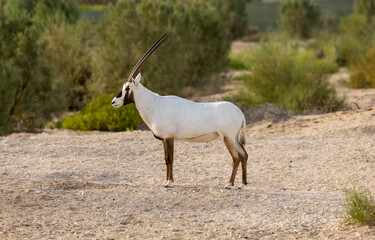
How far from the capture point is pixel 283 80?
1898 centimetres

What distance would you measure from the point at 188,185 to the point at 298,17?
130 ft

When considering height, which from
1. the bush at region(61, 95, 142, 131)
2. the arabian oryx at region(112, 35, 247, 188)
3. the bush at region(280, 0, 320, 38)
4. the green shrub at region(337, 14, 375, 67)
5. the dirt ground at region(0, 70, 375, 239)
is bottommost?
the bush at region(280, 0, 320, 38)

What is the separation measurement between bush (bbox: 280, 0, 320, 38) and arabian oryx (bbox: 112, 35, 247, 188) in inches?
1553

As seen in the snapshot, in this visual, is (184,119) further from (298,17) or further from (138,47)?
(298,17)

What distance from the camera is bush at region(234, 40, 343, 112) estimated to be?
1767 cm

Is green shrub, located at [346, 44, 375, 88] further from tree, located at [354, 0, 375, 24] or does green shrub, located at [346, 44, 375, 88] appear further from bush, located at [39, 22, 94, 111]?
tree, located at [354, 0, 375, 24]

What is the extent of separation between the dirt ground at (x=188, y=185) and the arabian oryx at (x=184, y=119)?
56 centimetres

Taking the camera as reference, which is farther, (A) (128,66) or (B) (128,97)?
(A) (128,66)

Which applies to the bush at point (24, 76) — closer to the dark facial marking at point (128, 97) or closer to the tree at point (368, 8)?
the dark facial marking at point (128, 97)

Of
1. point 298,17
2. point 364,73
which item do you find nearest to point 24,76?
point 364,73

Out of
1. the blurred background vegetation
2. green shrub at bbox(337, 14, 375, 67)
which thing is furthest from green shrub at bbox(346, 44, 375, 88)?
green shrub at bbox(337, 14, 375, 67)

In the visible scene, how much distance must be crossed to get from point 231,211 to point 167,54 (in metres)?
13.8

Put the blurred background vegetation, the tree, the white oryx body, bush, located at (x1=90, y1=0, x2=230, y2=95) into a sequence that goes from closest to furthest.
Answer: the white oryx body < the blurred background vegetation < bush, located at (x1=90, y1=0, x2=230, y2=95) < the tree

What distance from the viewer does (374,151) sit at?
1147 centimetres
